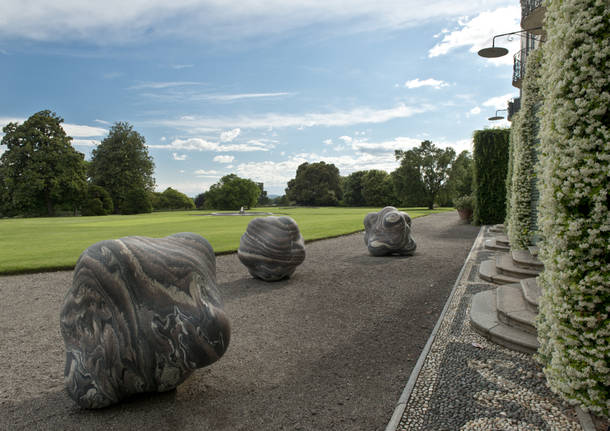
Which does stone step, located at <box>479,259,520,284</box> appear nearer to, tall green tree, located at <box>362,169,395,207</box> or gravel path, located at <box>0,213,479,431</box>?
gravel path, located at <box>0,213,479,431</box>

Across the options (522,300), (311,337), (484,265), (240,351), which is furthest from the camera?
(484,265)

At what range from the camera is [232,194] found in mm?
64312

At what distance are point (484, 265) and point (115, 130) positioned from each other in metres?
66.9

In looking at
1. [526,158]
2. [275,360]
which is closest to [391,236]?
[526,158]

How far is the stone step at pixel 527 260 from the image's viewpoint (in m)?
7.55

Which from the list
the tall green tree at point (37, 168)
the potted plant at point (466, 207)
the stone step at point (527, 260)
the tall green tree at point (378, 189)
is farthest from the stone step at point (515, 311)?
the tall green tree at point (378, 189)

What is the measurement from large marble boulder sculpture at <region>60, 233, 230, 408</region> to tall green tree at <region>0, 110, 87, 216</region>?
171ft

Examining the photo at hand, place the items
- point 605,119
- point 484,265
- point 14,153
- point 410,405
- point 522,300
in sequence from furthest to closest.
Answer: point 14,153 → point 484,265 → point 522,300 → point 410,405 → point 605,119

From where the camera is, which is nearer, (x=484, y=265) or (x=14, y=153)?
(x=484, y=265)

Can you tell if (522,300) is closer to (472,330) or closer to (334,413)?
(472,330)

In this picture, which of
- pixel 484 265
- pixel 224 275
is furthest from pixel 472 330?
pixel 224 275

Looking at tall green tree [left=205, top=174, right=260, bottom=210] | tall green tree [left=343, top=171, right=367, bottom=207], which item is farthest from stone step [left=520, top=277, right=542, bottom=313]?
tall green tree [left=343, top=171, right=367, bottom=207]

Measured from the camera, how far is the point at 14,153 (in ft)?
147

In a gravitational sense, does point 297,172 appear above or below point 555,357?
above
